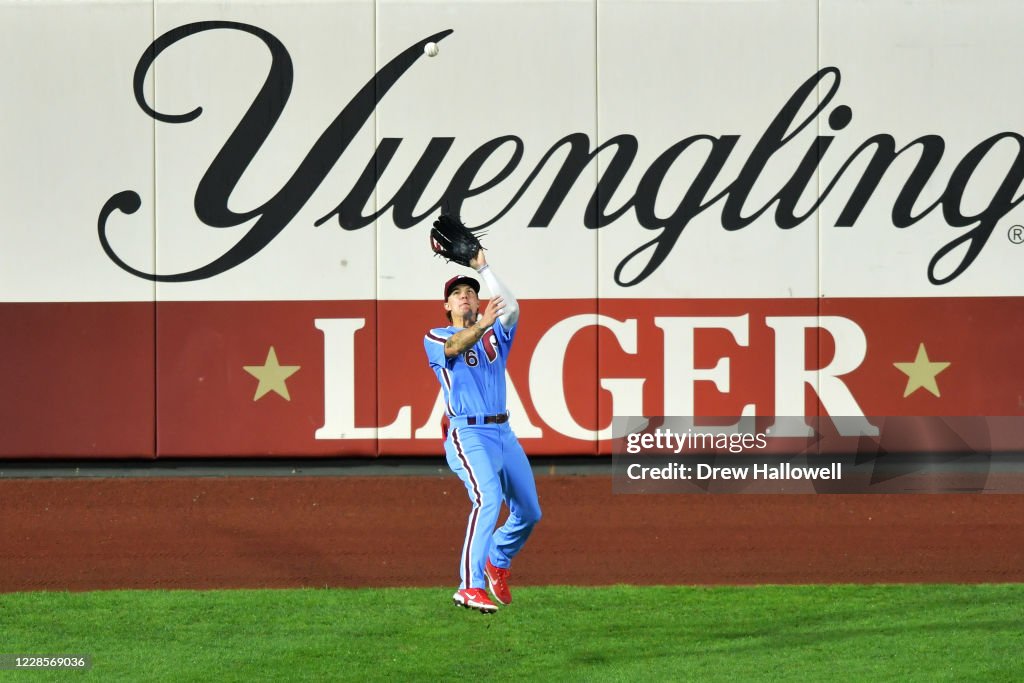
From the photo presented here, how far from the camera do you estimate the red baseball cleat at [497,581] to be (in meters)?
5.39

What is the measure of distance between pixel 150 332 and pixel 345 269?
1.75 metres

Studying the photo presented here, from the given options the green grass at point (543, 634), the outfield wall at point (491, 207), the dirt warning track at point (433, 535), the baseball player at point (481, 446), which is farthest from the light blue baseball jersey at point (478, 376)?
the outfield wall at point (491, 207)

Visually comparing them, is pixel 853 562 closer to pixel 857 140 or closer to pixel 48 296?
pixel 857 140

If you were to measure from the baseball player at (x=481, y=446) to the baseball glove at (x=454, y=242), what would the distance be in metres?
0.28

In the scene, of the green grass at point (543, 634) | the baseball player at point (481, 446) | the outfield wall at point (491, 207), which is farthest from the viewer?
the outfield wall at point (491, 207)

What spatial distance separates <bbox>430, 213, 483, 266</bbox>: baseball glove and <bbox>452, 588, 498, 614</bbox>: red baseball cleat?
1.23 metres

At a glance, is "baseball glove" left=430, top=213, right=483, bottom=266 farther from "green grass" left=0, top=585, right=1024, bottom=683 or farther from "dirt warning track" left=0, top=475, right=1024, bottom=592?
"dirt warning track" left=0, top=475, right=1024, bottom=592

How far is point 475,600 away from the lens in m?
5.14

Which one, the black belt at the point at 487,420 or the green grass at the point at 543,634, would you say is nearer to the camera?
the black belt at the point at 487,420

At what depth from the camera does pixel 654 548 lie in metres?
12.0

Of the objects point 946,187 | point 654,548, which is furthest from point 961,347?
point 654,548

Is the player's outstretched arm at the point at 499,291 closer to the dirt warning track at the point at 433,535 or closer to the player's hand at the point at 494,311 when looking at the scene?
the player's hand at the point at 494,311

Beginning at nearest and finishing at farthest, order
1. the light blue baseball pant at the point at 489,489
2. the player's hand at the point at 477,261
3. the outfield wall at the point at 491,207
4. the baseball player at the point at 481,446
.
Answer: the player's hand at the point at 477,261
the baseball player at the point at 481,446
the light blue baseball pant at the point at 489,489
the outfield wall at the point at 491,207

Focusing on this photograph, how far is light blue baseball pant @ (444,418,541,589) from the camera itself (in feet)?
17.2
